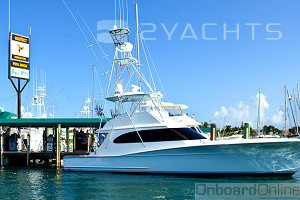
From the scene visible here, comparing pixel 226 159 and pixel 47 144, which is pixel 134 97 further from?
pixel 47 144

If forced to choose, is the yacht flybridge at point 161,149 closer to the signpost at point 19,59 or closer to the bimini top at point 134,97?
the bimini top at point 134,97

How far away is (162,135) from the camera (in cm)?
1525

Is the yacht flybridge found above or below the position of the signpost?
below

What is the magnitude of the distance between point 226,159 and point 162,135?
3.14 meters

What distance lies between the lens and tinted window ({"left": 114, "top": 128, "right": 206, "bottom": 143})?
49.3ft

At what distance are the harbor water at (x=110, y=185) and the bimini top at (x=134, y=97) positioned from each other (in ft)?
13.1

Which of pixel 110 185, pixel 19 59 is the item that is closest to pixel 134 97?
pixel 110 185

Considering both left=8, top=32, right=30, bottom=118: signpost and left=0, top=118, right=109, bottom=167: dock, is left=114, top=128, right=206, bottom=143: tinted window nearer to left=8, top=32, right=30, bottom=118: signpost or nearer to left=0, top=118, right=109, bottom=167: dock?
left=0, top=118, right=109, bottom=167: dock

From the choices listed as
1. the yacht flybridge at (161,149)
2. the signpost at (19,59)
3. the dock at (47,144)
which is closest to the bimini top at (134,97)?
the yacht flybridge at (161,149)

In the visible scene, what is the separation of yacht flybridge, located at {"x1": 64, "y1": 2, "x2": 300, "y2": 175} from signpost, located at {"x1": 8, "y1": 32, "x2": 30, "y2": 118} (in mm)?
16173

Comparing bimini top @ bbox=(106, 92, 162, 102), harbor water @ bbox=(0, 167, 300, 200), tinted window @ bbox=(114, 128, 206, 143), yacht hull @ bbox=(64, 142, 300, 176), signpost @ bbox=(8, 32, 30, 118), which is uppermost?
signpost @ bbox=(8, 32, 30, 118)

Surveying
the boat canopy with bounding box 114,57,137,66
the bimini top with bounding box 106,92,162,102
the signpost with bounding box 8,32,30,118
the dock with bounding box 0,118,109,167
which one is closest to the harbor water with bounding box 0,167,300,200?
the bimini top with bounding box 106,92,162,102

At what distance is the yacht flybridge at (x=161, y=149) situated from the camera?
45.9 ft

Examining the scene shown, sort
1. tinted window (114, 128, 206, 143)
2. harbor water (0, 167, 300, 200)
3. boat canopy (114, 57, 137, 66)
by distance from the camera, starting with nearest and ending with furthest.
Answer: harbor water (0, 167, 300, 200) < tinted window (114, 128, 206, 143) < boat canopy (114, 57, 137, 66)
